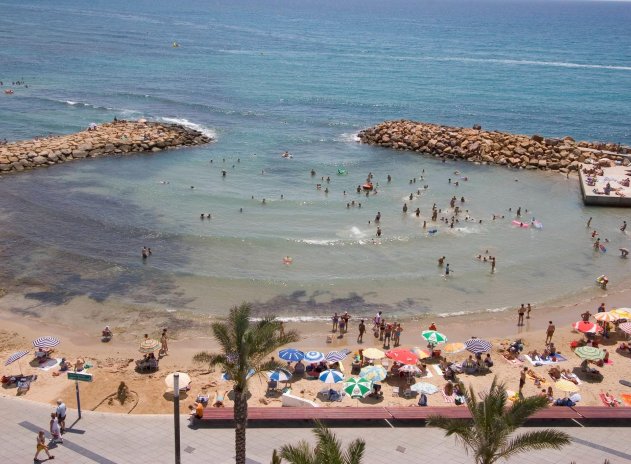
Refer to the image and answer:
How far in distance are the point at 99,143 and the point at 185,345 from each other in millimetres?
40087

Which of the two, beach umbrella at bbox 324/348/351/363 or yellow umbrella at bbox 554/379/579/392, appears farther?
beach umbrella at bbox 324/348/351/363

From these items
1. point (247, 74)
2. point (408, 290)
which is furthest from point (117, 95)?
point (408, 290)

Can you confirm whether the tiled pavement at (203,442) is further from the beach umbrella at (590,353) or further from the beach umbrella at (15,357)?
the beach umbrella at (590,353)

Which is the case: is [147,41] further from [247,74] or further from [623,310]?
[623,310]

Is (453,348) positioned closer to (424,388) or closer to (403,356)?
(403,356)

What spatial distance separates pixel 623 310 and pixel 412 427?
16.8 meters

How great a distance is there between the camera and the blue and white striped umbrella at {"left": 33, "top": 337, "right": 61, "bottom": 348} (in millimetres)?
29219

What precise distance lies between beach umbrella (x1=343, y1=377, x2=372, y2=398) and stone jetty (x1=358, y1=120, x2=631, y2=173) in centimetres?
4527

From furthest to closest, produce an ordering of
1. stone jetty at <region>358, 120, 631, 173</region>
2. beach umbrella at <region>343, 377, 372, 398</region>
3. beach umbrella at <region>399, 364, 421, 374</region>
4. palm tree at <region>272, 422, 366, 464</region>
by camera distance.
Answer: stone jetty at <region>358, 120, 631, 173</region> → beach umbrella at <region>399, 364, 421, 374</region> → beach umbrella at <region>343, 377, 372, 398</region> → palm tree at <region>272, 422, 366, 464</region>

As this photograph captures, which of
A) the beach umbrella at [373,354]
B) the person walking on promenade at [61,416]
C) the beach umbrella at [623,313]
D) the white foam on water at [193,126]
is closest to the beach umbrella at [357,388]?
the beach umbrella at [373,354]

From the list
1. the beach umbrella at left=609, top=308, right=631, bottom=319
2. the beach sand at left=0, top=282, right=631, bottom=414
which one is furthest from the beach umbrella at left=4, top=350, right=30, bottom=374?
the beach umbrella at left=609, top=308, right=631, bottom=319

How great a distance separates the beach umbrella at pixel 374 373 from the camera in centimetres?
2695

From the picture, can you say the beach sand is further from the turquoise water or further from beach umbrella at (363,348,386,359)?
the turquoise water

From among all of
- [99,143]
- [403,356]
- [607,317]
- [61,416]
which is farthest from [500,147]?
[61,416]
